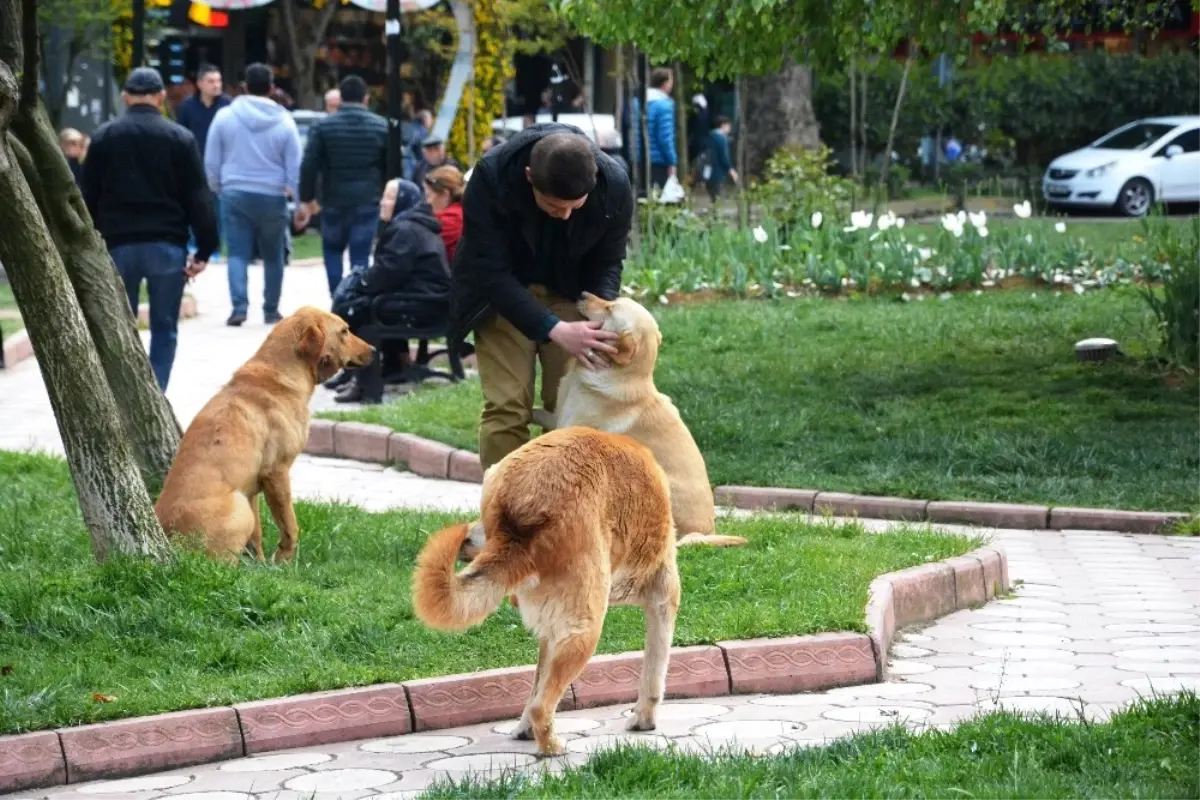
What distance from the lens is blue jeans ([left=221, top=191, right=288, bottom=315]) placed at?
57.1 ft

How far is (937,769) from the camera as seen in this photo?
4750mm

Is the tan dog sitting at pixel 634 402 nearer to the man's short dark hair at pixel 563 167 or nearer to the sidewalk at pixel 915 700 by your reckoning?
the man's short dark hair at pixel 563 167

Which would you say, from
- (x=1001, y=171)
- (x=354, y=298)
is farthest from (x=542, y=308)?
(x=1001, y=171)

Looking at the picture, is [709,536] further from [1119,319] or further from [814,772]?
[1119,319]

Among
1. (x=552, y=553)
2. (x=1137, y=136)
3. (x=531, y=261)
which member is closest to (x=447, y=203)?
(x=531, y=261)

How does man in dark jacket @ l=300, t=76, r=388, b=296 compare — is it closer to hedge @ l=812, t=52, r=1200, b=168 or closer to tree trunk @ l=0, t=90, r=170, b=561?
tree trunk @ l=0, t=90, r=170, b=561

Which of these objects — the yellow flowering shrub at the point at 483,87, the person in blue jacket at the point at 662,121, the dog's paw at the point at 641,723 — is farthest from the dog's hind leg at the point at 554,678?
the yellow flowering shrub at the point at 483,87

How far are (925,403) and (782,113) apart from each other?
1592 cm

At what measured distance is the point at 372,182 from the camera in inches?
672

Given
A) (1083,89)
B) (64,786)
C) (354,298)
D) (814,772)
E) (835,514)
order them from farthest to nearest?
(1083,89)
(354,298)
(835,514)
(64,786)
(814,772)

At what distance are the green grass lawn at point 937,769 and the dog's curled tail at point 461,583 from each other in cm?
48

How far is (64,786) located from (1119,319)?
38.0ft

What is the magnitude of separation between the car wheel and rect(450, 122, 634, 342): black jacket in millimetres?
25986

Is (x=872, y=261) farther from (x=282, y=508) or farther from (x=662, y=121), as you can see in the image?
(x=282, y=508)
